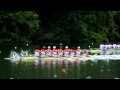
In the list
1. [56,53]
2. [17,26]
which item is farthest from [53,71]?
[17,26]

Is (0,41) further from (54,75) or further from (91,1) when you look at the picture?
(91,1)

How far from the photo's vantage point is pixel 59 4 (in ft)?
15.5

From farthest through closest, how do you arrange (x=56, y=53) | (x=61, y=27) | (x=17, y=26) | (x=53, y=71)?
(x=61, y=27)
(x=17, y=26)
(x=56, y=53)
(x=53, y=71)

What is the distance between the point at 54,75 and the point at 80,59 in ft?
20.5

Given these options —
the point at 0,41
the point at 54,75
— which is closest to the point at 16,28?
the point at 0,41

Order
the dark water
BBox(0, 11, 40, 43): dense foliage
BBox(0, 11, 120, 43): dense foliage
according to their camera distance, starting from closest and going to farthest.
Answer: the dark water < BBox(0, 11, 40, 43): dense foliage < BBox(0, 11, 120, 43): dense foliage

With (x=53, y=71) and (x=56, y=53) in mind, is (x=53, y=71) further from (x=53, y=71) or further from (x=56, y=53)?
(x=56, y=53)

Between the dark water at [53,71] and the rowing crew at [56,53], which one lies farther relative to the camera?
the rowing crew at [56,53]

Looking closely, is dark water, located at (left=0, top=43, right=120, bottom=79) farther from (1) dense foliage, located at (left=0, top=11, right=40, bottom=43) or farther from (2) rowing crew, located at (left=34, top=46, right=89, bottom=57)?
(1) dense foliage, located at (left=0, top=11, right=40, bottom=43)

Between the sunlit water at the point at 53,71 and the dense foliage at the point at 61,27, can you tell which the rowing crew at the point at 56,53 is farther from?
the dense foliage at the point at 61,27

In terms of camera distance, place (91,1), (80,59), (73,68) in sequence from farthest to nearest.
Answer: (80,59), (73,68), (91,1)

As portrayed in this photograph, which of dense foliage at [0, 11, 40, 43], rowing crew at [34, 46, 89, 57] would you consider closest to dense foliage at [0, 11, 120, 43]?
dense foliage at [0, 11, 40, 43]

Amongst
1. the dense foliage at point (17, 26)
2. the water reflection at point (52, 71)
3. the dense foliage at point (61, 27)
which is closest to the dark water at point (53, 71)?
the water reflection at point (52, 71)
